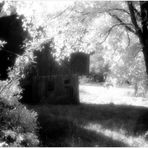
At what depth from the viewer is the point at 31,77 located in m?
21.5

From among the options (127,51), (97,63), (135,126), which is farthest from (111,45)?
(97,63)

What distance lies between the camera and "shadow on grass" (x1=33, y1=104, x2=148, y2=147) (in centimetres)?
1148

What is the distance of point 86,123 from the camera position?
49.1ft

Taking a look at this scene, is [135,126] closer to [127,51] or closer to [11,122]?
[127,51]

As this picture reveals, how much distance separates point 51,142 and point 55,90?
11.9 metres

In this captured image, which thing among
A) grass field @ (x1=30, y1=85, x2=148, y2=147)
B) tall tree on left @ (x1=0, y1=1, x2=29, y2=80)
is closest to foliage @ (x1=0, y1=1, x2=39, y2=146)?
grass field @ (x1=30, y1=85, x2=148, y2=147)

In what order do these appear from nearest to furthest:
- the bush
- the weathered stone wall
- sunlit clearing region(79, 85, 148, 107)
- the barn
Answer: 1. the bush
2. the barn
3. the weathered stone wall
4. sunlit clearing region(79, 85, 148, 107)

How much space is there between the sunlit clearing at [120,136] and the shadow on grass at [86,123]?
31 centimetres

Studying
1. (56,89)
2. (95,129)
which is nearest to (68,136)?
(95,129)

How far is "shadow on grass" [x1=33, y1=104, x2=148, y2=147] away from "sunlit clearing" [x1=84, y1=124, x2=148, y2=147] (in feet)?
1.01

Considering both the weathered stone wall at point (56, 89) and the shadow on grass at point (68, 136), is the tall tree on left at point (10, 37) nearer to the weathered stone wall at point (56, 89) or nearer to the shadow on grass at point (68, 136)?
the weathered stone wall at point (56, 89)

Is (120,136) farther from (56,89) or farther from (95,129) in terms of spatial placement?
(56,89)

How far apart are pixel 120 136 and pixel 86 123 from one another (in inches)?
110

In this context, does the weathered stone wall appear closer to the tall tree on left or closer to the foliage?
the tall tree on left
